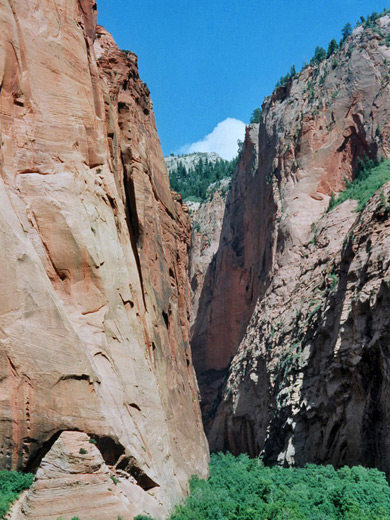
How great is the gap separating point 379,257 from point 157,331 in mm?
12343

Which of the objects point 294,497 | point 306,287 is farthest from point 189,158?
point 294,497

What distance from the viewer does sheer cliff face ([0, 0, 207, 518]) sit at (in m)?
14.3

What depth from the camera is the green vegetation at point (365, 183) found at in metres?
40.9

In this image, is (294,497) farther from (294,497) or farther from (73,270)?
(73,270)

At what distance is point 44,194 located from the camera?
1661 centimetres

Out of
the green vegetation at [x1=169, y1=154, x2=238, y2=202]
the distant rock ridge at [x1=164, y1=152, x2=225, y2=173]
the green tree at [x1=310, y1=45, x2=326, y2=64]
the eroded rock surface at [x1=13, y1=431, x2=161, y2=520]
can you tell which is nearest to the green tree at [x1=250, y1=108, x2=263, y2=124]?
the green vegetation at [x1=169, y1=154, x2=238, y2=202]

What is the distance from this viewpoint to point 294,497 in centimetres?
2223

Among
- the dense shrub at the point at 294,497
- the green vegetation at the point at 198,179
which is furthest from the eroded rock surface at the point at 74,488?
the green vegetation at the point at 198,179

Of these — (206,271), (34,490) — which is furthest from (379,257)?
(206,271)

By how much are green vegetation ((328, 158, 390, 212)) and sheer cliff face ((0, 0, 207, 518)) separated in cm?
2131

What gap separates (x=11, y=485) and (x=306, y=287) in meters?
28.7

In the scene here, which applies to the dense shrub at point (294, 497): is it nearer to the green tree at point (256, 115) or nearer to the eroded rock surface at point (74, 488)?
the eroded rock surface at point (74, 488)

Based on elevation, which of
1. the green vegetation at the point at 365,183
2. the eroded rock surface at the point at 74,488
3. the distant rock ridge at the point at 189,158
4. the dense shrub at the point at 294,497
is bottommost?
the dense shrub at the point at 294,497

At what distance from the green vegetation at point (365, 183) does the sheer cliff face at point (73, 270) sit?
21313 millimetres
